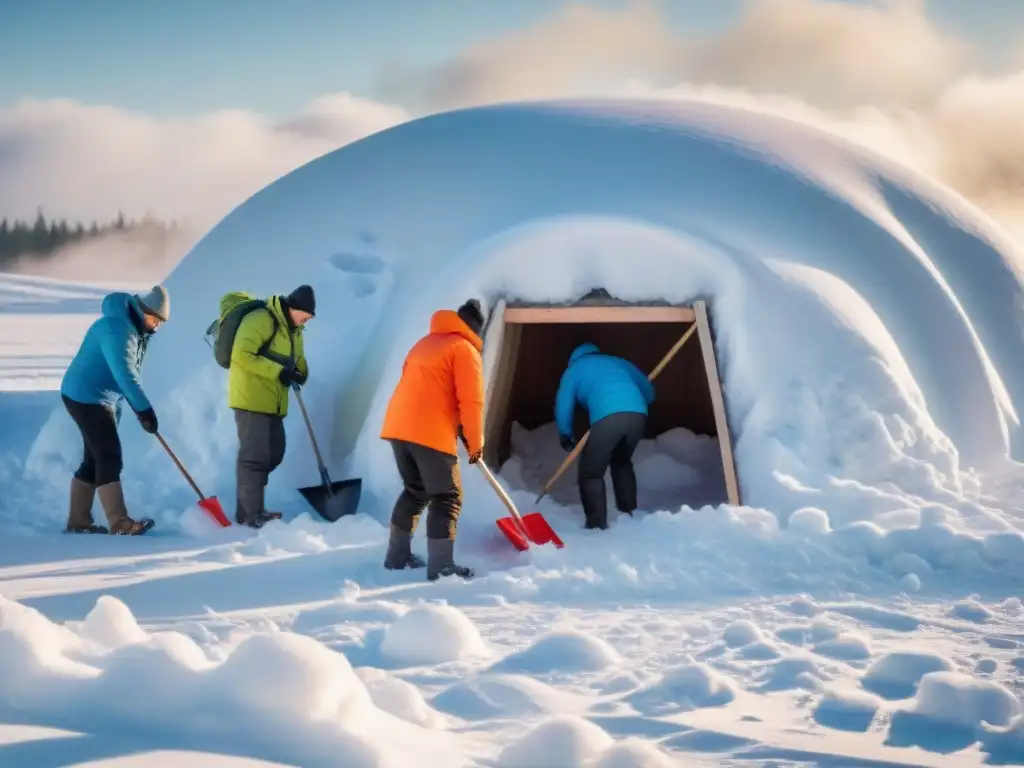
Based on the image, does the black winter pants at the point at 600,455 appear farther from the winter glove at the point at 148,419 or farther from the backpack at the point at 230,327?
the winter glove at the point at 148,419

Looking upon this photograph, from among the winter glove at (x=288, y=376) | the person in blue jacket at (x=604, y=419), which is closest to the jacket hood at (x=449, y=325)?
the winter glove at (x=288, y=376)

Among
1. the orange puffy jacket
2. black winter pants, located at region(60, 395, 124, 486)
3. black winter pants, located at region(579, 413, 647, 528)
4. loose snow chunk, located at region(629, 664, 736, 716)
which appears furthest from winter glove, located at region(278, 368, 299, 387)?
loose snow chunk, located at region(629, 664, 736, 716)

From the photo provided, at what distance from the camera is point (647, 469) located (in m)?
8.48

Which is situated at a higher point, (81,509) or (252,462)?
(252,462)

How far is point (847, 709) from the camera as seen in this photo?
10.9 feet

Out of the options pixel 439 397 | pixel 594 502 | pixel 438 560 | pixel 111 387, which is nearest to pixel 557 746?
pixel 438 560

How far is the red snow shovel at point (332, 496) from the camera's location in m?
6.55

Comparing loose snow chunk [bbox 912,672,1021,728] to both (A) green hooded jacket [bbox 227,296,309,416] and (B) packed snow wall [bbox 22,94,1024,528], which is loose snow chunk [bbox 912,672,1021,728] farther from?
(A) green hooded jacket [bbox 227,296,309,416]

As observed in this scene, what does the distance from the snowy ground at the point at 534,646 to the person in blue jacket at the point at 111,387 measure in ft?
1.12

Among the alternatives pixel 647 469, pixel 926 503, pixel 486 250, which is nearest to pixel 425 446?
pixel 486 250

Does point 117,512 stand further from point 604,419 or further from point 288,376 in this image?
point 604,419

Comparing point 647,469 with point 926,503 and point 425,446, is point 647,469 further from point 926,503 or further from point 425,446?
point 425,446

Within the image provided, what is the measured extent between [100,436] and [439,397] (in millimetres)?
2378

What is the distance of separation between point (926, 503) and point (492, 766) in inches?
157
